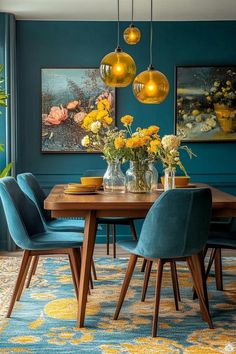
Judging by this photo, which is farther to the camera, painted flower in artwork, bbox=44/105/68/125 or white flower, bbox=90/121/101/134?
painted flower in artwork, bbox=44/105/68/125

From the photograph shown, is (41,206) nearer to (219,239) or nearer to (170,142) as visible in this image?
(170,142)

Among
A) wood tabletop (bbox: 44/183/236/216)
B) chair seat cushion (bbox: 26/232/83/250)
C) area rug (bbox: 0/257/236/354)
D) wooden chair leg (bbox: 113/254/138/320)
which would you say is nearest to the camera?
area rug (bbox: 0/257/236/354)

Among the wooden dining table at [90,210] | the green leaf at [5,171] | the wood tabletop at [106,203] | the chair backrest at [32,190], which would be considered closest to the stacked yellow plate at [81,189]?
the wood tabletop at [106,203]

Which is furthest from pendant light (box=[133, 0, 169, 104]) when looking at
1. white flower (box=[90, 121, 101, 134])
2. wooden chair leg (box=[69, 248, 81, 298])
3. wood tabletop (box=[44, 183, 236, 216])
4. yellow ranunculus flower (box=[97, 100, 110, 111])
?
wooden chair leg (box=[69, 248, 81, 298])

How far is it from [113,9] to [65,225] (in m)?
2.39

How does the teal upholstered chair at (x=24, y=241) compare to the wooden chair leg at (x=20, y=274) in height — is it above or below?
above

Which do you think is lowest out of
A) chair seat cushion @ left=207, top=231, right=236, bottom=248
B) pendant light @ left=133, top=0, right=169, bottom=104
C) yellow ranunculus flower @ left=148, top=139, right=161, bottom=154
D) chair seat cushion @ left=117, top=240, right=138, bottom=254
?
chair seat cushion @ left=207, top=231, right=236, bottom=248

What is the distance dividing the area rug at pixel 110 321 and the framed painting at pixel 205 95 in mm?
2115

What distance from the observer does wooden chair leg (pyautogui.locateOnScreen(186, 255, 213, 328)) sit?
352 centimetres

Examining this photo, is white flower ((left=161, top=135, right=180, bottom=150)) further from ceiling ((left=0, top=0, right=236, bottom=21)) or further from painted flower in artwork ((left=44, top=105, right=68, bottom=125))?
painted flower in artwork ((left=44, top=105, right=68, bottom=125))

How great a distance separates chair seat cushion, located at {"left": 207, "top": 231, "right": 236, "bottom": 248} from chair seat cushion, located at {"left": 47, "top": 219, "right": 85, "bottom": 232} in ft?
3.42

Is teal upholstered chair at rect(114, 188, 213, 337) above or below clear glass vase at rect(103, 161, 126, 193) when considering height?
below

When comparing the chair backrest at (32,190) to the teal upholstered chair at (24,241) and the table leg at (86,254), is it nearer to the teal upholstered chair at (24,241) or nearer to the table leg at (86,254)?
the teal upholstered chair at (24,241)

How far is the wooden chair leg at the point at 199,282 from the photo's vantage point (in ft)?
11.6
